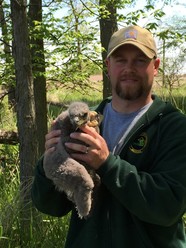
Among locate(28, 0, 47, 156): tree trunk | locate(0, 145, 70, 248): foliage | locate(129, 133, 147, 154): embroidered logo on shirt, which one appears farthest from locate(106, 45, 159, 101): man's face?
locate(28, 0, 47, 156): tree trunk

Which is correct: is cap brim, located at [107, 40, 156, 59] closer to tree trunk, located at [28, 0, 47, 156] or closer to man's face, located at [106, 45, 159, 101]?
man's face, located at [106, 45, 159, 101]

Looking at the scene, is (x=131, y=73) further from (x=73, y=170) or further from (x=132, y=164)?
(x=73, y=170)

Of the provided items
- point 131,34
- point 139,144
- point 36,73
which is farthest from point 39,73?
point 139,144

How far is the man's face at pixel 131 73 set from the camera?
2158 mm

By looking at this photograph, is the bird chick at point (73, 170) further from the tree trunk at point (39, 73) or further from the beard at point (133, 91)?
the tree trunk at point (39, 73)

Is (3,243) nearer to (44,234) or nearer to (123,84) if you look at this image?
(44,234)

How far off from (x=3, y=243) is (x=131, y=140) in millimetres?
2068

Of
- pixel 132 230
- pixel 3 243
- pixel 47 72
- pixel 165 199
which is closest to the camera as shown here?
pixel 165 199

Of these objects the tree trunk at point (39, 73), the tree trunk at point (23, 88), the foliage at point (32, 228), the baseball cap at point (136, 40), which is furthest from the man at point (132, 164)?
the tree trunk at point (39, 73)

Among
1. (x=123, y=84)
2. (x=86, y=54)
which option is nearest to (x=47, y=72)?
(x=86, y=54)

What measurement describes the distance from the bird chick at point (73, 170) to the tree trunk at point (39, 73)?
3.55m

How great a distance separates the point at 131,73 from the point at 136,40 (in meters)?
0.22

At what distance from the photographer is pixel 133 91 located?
2164 millimetres

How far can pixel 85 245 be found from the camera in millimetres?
2090
